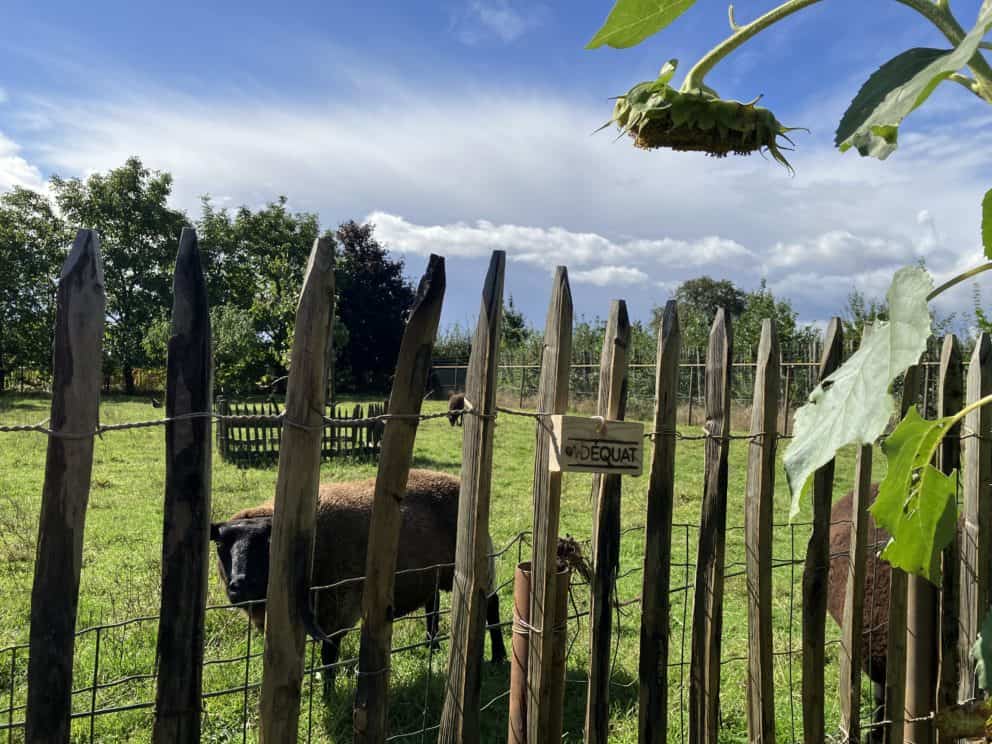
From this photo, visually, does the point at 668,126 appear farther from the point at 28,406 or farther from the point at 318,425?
the point at 28,406

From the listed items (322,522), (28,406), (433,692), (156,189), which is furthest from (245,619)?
(156,189)

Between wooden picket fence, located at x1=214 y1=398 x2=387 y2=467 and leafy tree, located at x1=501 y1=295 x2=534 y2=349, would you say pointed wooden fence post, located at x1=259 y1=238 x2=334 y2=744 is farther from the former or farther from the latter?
leafy tree, located at x1=501 y1=295 x2=534 y2=349

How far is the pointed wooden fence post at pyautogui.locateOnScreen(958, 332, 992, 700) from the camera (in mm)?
3051

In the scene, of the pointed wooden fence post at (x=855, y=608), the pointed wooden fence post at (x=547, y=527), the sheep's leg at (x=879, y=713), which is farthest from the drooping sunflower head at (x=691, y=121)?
the sheep's leg at (x=879, y=713)

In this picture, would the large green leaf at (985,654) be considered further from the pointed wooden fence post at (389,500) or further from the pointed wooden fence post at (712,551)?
the pointed wooden fence post at (712,551)

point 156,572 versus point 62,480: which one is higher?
point 62,480

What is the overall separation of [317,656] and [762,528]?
138 inches

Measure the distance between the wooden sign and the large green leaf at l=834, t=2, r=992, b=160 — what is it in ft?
5.26

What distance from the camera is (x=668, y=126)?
108 cm

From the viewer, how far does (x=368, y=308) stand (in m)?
37.4

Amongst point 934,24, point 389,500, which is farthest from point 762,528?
point 934,24

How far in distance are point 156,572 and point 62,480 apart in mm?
5453

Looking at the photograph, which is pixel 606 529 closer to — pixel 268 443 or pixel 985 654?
pixel 985 654

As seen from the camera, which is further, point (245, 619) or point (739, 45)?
point (245, 619)
